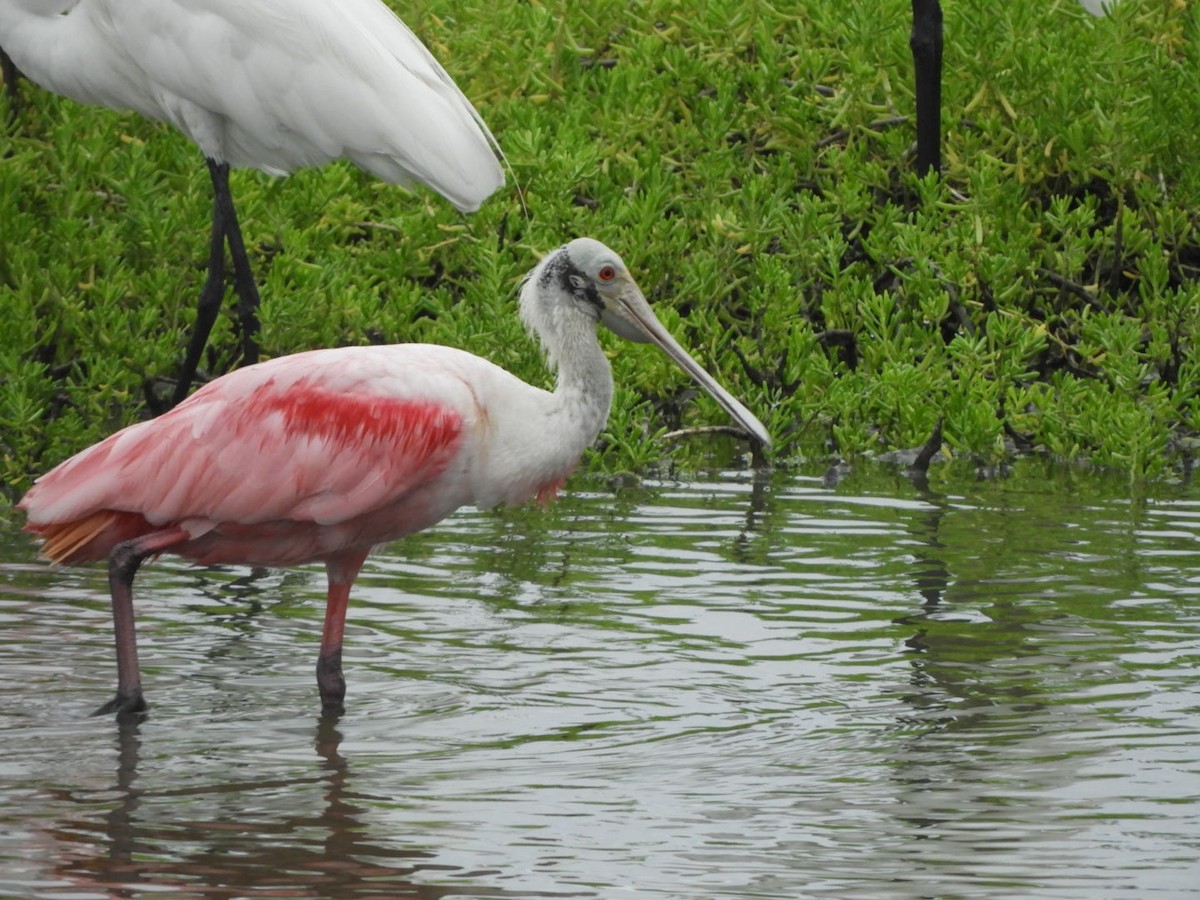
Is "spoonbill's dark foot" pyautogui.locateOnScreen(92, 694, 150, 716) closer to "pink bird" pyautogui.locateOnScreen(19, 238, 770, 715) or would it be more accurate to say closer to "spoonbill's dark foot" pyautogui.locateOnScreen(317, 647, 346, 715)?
"pink bird" pyautogui.locateOnScreen(19, 238, 770, 715)

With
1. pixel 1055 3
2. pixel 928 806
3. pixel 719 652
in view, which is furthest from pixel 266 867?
pixel 1055 3

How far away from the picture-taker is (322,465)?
5422mm

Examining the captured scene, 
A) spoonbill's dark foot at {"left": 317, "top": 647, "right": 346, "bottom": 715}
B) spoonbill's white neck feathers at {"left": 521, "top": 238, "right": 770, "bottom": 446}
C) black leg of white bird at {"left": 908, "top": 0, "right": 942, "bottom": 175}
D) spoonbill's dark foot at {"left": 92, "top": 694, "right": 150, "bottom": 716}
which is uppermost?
black leg of white bird at {"left": 908, "top": 0, "right": 942, "bottom": 175}

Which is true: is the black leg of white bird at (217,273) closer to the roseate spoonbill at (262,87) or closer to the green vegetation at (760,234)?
the roseate spoonbill at (262,87)

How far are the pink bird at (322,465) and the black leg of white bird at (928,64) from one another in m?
4.35

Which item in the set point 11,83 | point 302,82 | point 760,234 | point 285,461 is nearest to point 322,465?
point 285,461

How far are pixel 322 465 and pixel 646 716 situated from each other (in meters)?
0.91

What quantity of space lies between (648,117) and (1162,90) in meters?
2.11

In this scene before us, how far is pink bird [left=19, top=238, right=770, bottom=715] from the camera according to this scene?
5.38 metres

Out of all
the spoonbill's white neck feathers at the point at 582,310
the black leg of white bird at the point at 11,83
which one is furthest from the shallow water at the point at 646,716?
the black leg of white bird at the point at 11,83

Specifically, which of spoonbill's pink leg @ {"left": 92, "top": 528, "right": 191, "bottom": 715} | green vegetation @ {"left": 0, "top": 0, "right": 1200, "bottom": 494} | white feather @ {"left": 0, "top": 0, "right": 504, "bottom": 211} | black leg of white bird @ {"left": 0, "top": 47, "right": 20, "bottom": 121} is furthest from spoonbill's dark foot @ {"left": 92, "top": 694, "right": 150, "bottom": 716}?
black leg of white bird @ {"left": 0, "top": 47, "right": 20, "bottom": 121}

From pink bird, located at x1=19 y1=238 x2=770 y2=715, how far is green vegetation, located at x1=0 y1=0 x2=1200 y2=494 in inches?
93.9

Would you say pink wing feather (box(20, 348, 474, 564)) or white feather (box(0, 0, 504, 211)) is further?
white feather (box(0, 0, 504, 211))

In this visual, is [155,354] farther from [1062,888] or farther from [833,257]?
[1062,888]
